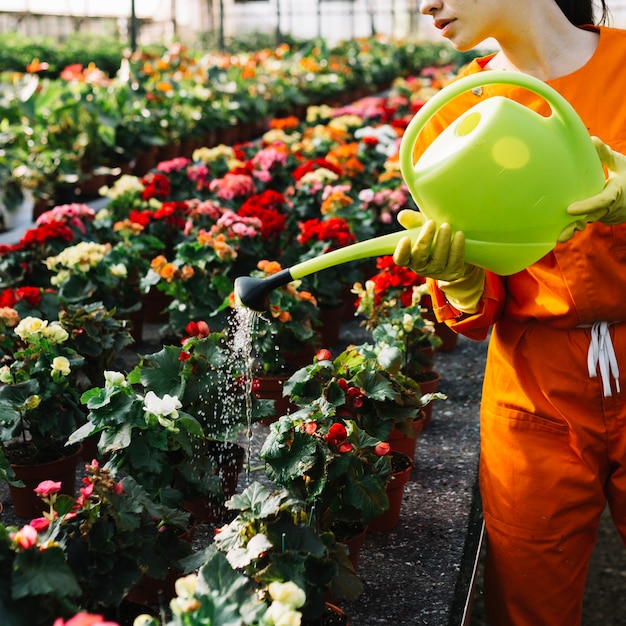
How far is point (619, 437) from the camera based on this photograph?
1.64 meters

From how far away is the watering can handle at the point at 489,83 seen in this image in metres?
1.35

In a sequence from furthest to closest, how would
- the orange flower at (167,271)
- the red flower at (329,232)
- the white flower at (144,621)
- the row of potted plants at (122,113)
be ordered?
the row of potted plants at (122,113)
the red flower at (329,232)
the orange flower at (167,271)
the white flower at (144,621)

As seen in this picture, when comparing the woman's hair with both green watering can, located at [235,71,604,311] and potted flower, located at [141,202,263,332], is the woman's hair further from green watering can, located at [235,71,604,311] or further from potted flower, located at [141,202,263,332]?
potted flower, located at [141,202,263,332]

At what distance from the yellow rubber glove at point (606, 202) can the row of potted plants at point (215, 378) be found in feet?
2.02

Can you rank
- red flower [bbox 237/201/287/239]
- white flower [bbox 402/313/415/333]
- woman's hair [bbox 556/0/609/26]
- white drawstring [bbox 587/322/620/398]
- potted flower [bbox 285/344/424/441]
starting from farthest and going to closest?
red flower [bbox 237/201/287/239] → white flower [bbox 402/313/415/333] → potted flower [bbox 285/344/424/441] → woman's hair [bbox 556/0/609/26] → white drawstring [bbox 587/322/620/398]

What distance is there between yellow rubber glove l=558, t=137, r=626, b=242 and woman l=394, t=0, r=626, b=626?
0.05m

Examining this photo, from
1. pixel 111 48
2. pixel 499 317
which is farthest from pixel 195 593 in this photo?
pixel 111 48

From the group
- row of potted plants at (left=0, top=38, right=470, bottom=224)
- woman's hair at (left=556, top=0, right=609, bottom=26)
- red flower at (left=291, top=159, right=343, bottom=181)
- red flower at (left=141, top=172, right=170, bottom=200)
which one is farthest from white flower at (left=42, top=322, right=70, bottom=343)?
row of potted plants at (left=0, top=38, right=470, bottom=224)

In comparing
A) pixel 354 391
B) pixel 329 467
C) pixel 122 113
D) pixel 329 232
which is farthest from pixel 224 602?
pixel 122 113

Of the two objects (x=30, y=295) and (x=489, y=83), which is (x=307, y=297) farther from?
(x=489, y=83)

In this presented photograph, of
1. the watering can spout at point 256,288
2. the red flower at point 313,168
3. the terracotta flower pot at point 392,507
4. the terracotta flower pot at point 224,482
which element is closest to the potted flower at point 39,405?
the terracotta flower pot at point 224,482

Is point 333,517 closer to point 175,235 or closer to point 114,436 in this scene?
point 114,436

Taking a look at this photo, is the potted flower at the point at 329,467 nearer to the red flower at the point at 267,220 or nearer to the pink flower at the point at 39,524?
the pink flower at the point at 39,524

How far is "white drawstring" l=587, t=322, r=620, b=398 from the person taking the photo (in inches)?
63.4
